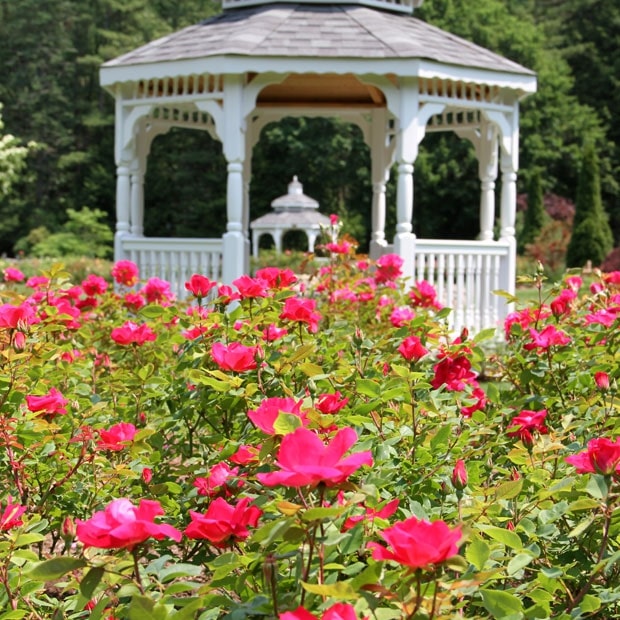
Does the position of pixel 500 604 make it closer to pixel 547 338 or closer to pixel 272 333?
pixel 272 333

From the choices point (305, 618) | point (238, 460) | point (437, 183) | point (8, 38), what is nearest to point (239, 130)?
point (238, 460)

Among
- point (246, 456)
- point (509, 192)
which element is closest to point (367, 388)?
point (246, 456)

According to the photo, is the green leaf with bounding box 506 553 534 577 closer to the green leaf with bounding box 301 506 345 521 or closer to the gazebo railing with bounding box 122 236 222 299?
the green leaf with bounding box 301 506 345 521

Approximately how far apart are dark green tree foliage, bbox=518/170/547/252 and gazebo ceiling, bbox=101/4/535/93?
19.5m

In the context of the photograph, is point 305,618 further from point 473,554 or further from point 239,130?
point 239,130

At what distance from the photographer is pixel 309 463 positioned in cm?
121

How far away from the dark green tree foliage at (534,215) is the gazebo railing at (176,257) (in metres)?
21.2

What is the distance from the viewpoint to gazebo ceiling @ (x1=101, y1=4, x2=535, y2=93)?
32.2ft

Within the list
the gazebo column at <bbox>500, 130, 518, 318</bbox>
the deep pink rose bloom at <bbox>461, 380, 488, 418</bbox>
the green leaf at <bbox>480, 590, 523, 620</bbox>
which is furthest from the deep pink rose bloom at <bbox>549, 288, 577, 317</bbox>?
the gazebo column at <bbox>500, 130, 518, 318</bbox>

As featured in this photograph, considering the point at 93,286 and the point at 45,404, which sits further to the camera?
the point at 93,286

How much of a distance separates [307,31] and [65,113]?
92.2ft

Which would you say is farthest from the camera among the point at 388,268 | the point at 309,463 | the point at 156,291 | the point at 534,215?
the point at 534,215

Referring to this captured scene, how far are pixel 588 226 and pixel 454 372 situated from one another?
2489 centimetres

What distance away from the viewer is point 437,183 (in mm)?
34250
